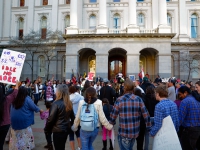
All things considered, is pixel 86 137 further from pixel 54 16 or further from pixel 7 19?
pixel 7 19

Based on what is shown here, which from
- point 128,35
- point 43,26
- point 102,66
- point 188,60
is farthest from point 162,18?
point 43,26

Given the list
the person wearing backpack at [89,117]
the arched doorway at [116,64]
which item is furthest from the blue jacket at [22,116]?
the arched doorway at [116,64]

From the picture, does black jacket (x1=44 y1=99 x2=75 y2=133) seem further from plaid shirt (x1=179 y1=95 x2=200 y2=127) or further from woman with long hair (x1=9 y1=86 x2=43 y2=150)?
plaid shirt (x1=179 y1=95 x2=200 y2=127)

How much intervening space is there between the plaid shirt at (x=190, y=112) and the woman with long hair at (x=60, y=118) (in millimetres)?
2744

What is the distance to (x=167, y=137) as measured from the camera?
3.58 m

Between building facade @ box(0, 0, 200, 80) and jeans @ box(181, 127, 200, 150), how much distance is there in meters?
19.7

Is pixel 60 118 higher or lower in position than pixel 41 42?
lower

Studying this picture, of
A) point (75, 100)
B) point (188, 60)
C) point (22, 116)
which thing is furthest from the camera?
point (188, 60)

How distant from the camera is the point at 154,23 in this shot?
2794 centimetres

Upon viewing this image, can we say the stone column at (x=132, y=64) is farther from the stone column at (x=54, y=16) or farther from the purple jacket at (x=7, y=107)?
the purple jacket at (x=7, y=107)

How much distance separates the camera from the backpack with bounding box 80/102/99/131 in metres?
4.20

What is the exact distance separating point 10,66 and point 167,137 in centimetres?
484

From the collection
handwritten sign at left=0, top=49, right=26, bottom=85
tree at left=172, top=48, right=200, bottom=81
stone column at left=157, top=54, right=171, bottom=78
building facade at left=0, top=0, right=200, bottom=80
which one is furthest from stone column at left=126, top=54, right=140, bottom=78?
handwritten sign at left=0, top=49, right=26, bottom=85

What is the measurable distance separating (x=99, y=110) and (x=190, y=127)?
2.28 m
